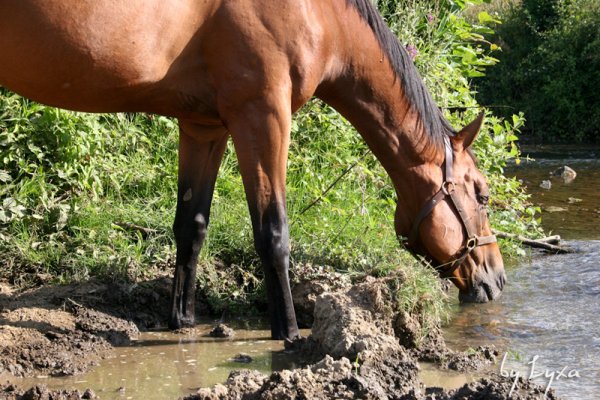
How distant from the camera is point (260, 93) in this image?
498 centimetres

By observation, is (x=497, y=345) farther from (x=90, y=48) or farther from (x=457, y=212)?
(x=90, y=48)

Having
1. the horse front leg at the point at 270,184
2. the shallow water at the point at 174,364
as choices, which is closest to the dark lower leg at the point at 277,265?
the horse front leg at the point at 270,184

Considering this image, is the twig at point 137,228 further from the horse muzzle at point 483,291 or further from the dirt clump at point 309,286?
the horse muzzle at point 483,291

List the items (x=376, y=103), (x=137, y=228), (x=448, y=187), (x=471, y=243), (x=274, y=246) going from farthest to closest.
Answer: (x=137, y=228) → (x=471, y=243) → (x=448, y=187) → (x=376, y=103) → (x=274, y=246)

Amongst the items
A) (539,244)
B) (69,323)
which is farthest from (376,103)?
(539,244)

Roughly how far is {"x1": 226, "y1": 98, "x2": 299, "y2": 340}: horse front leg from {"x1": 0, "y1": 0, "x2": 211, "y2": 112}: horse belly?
498 millimetres

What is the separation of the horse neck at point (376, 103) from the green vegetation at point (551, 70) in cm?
1208

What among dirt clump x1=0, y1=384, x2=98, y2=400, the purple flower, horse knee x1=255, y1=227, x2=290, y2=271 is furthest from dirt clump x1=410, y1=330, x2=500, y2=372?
the purple flower

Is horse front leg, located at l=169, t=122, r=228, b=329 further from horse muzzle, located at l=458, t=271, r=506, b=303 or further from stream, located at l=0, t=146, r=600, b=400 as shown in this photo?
horse muzzle, located at l=458, t=271, r=506, b=303

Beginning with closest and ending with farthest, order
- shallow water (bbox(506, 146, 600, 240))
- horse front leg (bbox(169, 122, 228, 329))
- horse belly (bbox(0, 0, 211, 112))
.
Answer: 1. horse belly (bbox(0, 0, 211, 112))
2. horse front leg (bbox(169, 122, 228, 329))
3. shallow water (bbox(506, 146, 600, 240))

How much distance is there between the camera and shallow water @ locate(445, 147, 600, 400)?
4863mm

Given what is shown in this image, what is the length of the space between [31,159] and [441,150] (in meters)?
2.67

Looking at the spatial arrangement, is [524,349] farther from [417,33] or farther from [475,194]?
[417,33]

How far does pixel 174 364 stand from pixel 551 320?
90.9 inches
